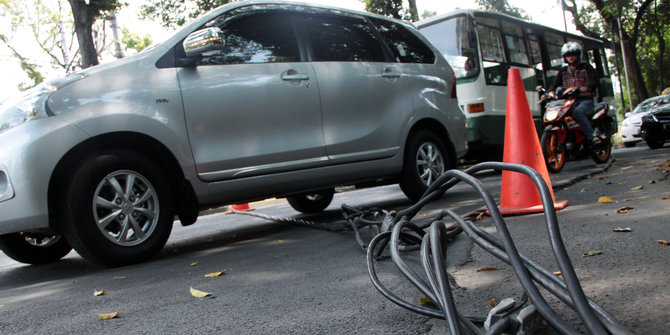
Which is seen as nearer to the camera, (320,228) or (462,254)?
(462,254)

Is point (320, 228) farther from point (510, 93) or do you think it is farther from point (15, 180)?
point (15, 180)

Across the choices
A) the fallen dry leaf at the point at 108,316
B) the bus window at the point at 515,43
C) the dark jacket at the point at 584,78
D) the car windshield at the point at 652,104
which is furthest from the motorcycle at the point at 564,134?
the car windshield at the point at 652,104

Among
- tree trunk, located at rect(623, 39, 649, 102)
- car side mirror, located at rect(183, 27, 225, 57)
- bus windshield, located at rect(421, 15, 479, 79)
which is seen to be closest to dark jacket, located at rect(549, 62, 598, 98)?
bus windshield, located at rect(421, 15, 479, 79)

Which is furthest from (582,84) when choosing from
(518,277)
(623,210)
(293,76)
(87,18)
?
(87,18)

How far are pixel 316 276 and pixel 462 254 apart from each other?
75 cm

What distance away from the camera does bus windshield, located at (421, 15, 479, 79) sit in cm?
902

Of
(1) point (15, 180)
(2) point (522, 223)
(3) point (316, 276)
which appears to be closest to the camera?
(3) point (316, 276)

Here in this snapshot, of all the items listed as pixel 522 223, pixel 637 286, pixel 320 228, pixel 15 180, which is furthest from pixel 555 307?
pixel 15 180

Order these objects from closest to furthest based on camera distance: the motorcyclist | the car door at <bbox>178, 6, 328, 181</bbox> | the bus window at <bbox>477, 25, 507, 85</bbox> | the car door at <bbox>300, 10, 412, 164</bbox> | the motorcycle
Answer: the car door at <bbox>178, 6, 328, 181</bbox>
the car door at <bbox>300, 10, 412, 164</bbox>
the motorcycle
the motorcyclist
the bus window at <bbox>477, 25, 507, 85</bbox>

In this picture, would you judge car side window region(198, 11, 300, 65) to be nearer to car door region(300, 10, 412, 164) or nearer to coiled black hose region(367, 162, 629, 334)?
car door region(300, 10, 412, 164)

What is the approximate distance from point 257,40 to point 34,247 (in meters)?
2.28

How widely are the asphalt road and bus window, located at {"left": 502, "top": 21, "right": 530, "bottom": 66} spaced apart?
6.56 meters

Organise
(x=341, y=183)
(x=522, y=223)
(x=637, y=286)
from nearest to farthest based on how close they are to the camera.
A: 1. (x=637, y=286)
2. (x=522, y=223)
3. (x=341, y=183)

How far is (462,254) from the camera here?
2.84m
